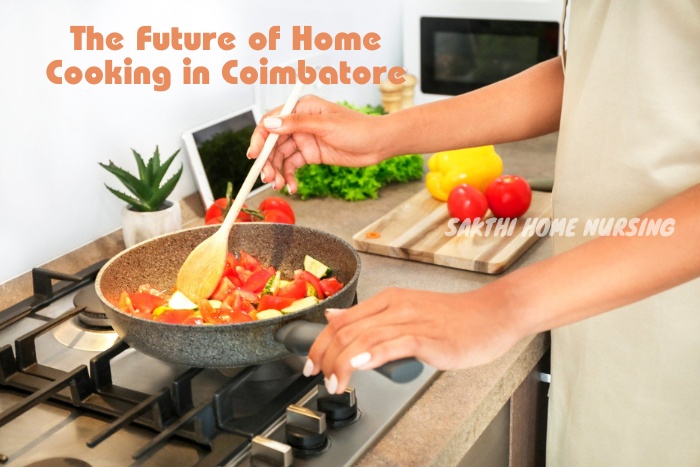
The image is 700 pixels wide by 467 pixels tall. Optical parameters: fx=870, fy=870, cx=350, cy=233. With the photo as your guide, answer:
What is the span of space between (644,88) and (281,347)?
53 centimetres

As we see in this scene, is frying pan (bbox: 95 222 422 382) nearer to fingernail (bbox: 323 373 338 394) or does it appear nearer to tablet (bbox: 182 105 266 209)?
fingernail (bbox: 323 373 338 394)

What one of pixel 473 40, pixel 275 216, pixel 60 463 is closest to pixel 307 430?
pixel 60 463

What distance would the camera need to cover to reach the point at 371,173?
1771 mm

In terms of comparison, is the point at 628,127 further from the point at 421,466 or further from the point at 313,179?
the point at 313,179

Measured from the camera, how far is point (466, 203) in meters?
1.54

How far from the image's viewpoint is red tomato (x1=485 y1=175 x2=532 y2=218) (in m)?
1.57

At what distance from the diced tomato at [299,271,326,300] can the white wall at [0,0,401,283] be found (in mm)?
488

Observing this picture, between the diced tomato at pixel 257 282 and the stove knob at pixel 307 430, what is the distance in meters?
0.27

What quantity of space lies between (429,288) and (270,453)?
520mm

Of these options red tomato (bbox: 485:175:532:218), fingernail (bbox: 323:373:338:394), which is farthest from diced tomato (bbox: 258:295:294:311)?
red tomato (bbox: 485:175:532:218)

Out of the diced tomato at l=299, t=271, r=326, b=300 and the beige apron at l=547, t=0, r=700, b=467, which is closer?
the beige apron at l=547, t=0, r=700, b=467

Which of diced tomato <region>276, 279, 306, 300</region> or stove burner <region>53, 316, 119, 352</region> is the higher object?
diced tomato <region>276, 279, 306, 300</region>

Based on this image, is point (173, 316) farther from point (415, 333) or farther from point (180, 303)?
point (415, 333)

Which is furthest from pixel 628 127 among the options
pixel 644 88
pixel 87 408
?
pixel 87 408
